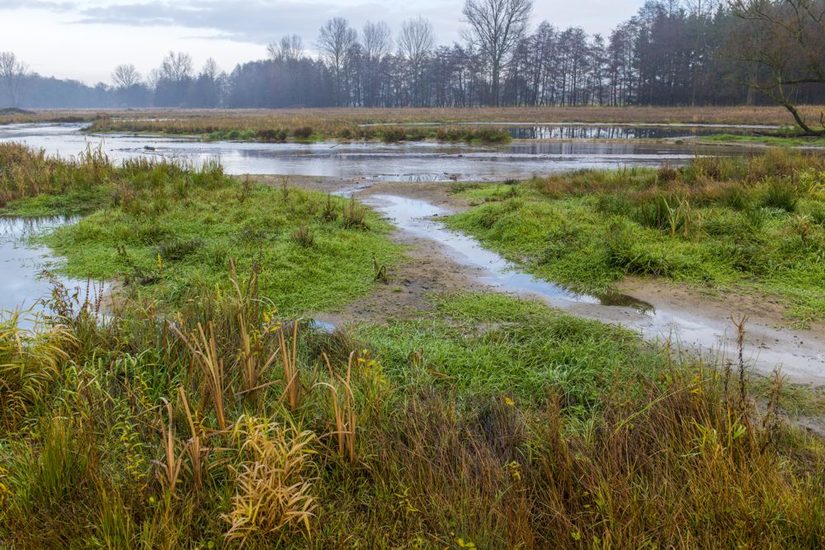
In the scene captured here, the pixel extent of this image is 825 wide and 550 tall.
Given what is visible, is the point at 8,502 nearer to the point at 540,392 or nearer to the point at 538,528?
the point at 538,528

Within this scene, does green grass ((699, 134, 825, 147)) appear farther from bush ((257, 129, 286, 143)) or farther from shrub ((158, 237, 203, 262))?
shrub ((158, 237, 203, 262))

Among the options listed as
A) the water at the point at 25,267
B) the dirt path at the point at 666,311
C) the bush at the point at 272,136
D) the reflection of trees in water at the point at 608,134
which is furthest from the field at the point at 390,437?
the reflection of trees in water at the point at 608,134

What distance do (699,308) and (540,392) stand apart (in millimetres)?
3050

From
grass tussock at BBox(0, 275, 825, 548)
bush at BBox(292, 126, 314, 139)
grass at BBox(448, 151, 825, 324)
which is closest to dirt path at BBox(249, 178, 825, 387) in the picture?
grass at BBox(448, 151, 825, 324)

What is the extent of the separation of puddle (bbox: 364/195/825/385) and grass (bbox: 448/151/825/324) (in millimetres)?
365

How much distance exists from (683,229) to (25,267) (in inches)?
377

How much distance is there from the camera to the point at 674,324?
232 inches

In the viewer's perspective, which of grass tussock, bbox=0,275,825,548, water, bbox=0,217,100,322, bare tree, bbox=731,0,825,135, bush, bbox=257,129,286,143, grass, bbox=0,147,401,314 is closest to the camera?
grass tussock, bbox=0,275,825,548

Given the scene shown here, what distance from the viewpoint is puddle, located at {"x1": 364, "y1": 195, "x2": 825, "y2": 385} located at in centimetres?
490

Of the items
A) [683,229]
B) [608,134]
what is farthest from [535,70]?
[683,229]

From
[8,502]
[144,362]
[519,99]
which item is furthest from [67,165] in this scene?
[519,99]

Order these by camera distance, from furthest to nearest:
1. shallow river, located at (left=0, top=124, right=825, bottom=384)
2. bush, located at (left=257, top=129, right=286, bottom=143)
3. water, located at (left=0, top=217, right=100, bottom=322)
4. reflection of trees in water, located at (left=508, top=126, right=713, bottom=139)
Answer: reflection of trees in water, located at (left=508, top=126, right=713, bottom=139) < bush, located at (left=257, top=129, right=286, bottom=143) < water, located at (left=0, top=217, right=100, bottom=322) < shallow river, located at (left=0, top=124, right=825, bottom=384)

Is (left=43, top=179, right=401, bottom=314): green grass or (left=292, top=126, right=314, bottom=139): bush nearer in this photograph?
(left=43, top=179, right=401, bottom=314): green grass

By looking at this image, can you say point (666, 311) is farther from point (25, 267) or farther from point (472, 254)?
point (25, 267)
